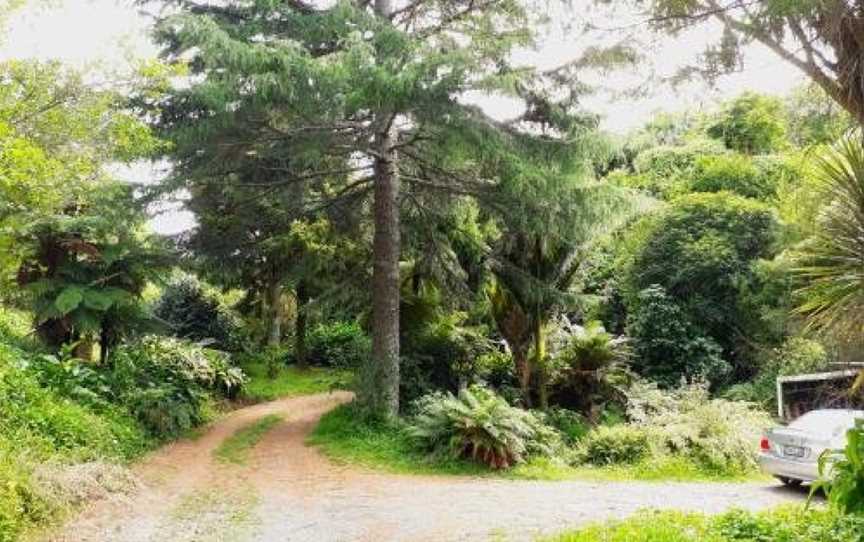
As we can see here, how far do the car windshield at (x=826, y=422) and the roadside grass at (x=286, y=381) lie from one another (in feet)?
40.5

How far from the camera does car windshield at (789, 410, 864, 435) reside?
11.0m

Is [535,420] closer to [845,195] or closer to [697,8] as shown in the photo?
[845,195]

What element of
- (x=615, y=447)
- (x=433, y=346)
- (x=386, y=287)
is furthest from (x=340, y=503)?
(x=433, y=346)

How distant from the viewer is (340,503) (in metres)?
9.64

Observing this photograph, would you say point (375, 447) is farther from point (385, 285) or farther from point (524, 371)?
point (524, 371)

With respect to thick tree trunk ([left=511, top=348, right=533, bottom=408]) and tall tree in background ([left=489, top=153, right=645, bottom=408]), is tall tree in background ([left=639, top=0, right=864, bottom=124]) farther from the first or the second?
thick tree trunk ([left=511, top=348, right=533, bottom=408])

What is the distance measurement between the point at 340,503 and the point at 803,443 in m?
6.59

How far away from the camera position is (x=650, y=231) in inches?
889

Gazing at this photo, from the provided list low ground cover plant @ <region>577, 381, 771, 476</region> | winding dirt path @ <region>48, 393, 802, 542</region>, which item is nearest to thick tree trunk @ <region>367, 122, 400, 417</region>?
winding dirt path @ <region>48, 393, 802, 542</region>

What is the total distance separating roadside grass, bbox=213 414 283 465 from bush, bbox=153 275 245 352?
9.96 metres

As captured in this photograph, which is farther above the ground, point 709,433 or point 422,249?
point 422,249

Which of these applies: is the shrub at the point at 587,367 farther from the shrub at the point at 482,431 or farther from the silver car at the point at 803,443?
the silver car at the point at 803,443

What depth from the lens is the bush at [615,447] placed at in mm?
13211

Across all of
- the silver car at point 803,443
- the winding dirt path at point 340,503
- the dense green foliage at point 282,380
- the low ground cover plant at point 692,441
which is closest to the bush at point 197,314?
the dense green foliage at point 282,380
